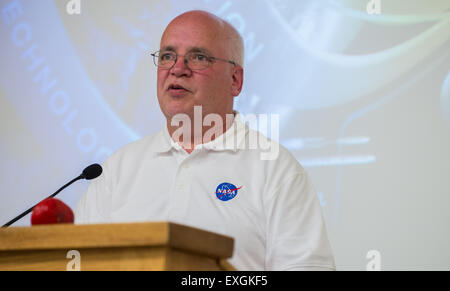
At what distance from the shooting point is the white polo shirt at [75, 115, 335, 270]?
2.25m

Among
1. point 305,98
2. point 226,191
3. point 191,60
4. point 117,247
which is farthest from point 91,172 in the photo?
point 305,98

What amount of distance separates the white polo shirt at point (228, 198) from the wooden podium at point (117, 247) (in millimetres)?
643

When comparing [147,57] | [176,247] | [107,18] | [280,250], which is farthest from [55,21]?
[176,247]

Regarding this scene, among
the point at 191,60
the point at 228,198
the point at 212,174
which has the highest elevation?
the point at 191,60

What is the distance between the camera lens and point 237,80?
2777 mm

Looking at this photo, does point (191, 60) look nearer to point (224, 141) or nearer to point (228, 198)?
point (224, 141)

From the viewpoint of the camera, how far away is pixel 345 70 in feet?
9.57

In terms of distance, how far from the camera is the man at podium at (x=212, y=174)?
2.27 metres

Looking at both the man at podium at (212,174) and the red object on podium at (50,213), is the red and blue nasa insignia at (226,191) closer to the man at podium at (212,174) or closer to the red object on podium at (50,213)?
the man at podium at (212,174)

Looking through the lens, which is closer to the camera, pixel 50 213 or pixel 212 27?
pixel 50 213

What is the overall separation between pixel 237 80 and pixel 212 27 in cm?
27

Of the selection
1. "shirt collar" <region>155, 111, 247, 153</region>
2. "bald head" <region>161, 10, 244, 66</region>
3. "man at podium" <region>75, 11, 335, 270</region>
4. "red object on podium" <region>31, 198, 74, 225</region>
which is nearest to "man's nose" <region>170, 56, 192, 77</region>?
"man at podium" <region>75, 11, 335, 270</region>
